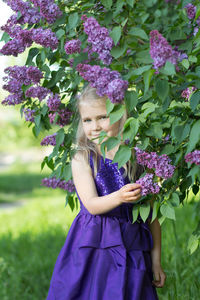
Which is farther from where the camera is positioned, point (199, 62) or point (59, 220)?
point (59, 220)

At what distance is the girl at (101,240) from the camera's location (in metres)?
2.12

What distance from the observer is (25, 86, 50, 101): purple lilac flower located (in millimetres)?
2158

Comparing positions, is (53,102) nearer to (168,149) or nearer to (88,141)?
(88,141)

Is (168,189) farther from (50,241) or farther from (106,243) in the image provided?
(50,241)

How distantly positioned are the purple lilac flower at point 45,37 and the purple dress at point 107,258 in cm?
57

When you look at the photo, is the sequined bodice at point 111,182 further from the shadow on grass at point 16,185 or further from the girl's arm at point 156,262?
the shadow on grass at point 16,185

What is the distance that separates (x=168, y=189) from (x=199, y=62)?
53cm

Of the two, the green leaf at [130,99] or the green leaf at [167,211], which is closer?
the green leaf at [130,99]

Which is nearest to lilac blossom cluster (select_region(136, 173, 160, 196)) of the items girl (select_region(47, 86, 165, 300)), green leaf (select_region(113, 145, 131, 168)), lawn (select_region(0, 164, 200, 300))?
green leaf (select_region(113, 145, 131, 168))

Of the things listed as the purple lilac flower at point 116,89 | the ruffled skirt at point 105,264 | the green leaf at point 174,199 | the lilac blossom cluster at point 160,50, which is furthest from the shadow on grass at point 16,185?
the lilac blossom cluster at point 160,50

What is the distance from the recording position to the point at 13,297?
3572mm

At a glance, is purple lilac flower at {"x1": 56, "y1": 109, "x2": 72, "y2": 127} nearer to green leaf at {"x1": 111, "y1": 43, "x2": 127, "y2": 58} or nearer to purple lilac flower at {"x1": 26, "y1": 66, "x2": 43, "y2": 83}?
purple lilac flower at {"x1": 26, "y1": 66, "x2": 43, "y2": 83}

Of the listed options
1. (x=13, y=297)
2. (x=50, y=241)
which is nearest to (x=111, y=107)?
(x=13, y=297)

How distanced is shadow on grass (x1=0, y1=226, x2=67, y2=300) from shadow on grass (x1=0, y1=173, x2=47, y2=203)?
4723 millimetres
